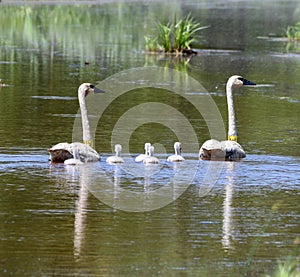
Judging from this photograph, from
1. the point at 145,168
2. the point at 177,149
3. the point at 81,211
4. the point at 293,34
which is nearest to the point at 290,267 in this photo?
the point at 81,211

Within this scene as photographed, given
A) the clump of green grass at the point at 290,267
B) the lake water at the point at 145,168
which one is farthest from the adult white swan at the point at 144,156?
the clump of green grass at the point at 290,267

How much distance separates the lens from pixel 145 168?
14172mm

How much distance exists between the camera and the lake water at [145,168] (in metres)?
9.70

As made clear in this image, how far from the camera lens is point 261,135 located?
17469 millimetres

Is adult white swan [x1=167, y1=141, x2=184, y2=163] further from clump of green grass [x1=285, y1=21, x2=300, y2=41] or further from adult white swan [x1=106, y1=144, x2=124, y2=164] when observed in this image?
clump of green grass [x1=285, y1=21, x2=300, y2=41]

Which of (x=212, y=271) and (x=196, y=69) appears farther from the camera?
(x=196, y=69)

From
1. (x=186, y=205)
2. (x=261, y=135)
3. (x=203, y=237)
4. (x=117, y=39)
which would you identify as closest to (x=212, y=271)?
(x=203, y=237)

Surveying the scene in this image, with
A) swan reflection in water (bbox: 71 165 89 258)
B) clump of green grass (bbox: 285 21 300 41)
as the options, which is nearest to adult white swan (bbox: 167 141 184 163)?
swan reflection in water (bbox: 71 165 89 258)

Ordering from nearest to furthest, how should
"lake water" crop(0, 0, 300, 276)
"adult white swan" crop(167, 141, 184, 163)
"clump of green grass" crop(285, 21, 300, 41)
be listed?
1. "lake water" crop(0, 0, 300, 276)
2. "adult white swan" crop(167, 141, 184, 163)
3. "clump of green grass" crop(285, 21, 300, 41)

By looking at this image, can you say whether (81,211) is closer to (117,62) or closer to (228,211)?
(228,211)

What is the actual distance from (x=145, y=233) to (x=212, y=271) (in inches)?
58.2

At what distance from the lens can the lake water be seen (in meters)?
9.70

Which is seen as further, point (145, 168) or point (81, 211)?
point (145, 168)

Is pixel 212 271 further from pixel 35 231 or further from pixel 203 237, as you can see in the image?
pixel 35 231
